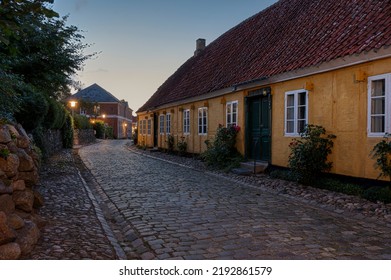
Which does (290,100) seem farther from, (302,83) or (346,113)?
(346,113)

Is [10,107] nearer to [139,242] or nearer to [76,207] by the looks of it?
[76,207]

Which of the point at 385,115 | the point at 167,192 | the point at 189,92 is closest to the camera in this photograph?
the point at 385,115

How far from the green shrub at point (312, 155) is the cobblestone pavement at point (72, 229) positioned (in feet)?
15.4

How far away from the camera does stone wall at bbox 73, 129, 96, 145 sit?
31.5 metres

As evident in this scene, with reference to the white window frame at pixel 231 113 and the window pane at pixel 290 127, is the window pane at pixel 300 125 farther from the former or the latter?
the white window frame at pixel 231 113

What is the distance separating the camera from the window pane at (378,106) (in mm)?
7738

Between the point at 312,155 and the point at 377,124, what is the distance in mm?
1585

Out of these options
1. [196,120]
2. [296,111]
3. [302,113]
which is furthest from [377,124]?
[196,120]

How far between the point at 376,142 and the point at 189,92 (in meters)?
11.3

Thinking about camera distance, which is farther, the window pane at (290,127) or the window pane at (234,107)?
the window pane at (234,107)

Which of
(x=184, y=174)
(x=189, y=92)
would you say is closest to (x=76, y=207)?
(x=184, y=174)

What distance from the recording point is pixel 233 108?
1409cm

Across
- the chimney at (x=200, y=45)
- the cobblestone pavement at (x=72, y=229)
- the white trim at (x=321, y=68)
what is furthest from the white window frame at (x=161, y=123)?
the cobblestone pavement at (x=72, y=229)

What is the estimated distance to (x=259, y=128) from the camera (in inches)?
490
